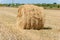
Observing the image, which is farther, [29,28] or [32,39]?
[29,28]

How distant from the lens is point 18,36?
28.7 feet

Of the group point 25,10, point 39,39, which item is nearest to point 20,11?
point 25,10

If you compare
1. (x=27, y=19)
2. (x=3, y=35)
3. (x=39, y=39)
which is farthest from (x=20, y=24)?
(x=3, y=35)

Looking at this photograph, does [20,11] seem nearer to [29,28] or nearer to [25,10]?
[25,10]

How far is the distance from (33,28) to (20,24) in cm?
91

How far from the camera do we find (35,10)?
1352 cm

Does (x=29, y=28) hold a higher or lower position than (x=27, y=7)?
lower

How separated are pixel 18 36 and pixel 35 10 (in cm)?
494

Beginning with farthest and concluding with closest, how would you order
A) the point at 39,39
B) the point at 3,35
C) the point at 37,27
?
the point at 37,27, the point at 39,39, the point at 3,35

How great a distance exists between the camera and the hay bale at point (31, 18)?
13279mm

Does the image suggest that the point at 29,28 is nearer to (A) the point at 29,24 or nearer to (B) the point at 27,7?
(A) the point at 29,24

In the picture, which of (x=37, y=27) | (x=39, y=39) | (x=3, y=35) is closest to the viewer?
(x=3, y=35)

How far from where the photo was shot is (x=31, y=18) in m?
13.5

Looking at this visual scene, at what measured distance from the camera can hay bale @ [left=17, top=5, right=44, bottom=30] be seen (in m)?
13.3
